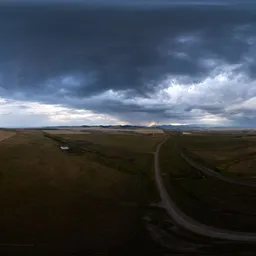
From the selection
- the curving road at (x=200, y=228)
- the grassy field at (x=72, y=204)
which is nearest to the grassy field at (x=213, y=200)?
the curving road at (x=200, y=228)

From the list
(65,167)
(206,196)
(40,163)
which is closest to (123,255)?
(206,196)

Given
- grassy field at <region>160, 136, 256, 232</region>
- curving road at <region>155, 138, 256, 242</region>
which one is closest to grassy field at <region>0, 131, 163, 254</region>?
curving road at <region>155, 138, 256, 242</region>

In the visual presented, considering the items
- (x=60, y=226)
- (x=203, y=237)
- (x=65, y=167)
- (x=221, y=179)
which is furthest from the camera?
(x=65, y=167)

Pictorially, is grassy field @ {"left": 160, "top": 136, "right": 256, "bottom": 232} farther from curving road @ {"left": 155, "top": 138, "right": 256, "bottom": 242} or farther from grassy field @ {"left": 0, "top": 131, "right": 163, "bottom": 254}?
grassy field @ {"left": 0, "top": 131, "right": 163, "bottom": 254}

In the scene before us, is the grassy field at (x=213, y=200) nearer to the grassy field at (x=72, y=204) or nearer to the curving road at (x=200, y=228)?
Result: the curving road at (x=200, y=228)

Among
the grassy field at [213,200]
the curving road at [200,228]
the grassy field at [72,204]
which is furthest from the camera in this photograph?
the grassy field at [213,200]

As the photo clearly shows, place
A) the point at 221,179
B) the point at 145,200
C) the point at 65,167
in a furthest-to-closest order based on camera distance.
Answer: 1. the point at 65,167
2. the point at 221,179
3. the point at 145,200

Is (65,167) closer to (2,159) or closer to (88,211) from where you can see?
(2,159)

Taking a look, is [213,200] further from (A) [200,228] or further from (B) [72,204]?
(B) [72,204]
